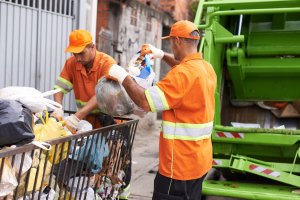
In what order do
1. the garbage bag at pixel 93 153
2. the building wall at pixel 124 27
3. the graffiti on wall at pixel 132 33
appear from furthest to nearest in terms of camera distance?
the graffiti on wall at pixel 132 33 → the building wall at pixel 124 27 → the garbage bag at pixel 93 153

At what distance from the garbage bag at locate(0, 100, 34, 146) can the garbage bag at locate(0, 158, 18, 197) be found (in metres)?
0.10

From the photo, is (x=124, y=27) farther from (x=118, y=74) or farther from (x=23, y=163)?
(x=23, y=163)

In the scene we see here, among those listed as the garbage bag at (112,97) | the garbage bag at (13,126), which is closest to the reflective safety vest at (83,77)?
the garbage bag at (112,97)

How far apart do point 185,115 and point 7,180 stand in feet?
3.99

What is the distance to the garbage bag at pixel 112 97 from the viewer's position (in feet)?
8.74

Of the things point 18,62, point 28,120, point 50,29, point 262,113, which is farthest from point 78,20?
point 28,120

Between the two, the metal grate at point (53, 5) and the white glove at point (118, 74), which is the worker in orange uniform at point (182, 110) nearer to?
the white glove at point (118, 74)

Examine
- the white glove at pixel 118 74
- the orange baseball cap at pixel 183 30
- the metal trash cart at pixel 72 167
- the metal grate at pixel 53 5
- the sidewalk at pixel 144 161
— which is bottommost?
the sidewalk at pixel 144 161

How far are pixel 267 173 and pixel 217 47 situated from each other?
1.36 metres

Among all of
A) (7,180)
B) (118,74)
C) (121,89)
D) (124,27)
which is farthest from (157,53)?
(124,27)

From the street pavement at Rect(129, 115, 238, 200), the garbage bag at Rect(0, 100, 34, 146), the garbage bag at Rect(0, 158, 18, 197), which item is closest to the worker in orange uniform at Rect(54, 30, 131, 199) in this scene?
the garbage bag at Rect(0, 100, 34, 146)

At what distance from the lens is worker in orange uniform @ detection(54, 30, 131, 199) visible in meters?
3.19

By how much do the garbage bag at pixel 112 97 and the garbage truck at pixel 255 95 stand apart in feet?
4.59

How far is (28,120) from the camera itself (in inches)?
75.8
